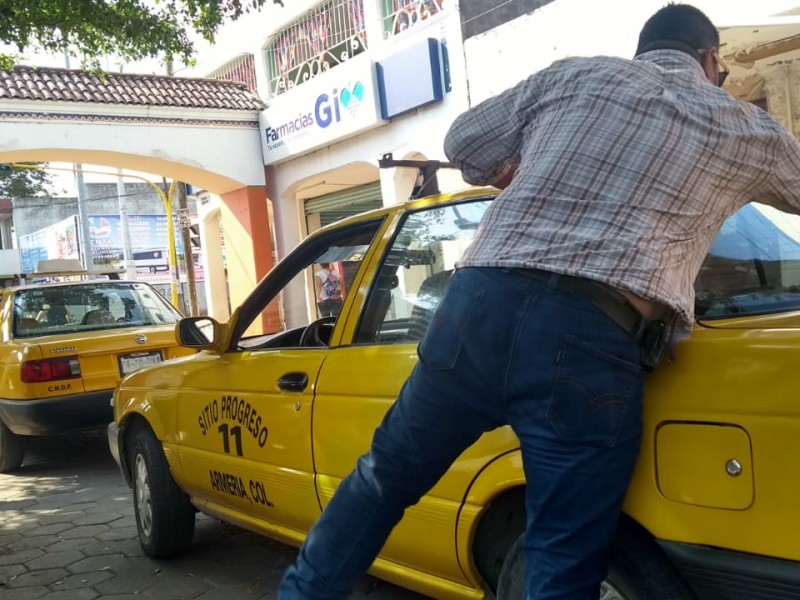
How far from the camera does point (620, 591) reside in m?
1.82

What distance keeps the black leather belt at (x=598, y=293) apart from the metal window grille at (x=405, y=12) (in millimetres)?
8449

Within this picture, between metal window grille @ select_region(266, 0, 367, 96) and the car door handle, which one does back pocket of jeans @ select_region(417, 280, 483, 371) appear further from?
metal window grille @ select_region(266, 0, 367, 96)

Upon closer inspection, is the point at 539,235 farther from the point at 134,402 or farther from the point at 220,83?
the point at 220,83

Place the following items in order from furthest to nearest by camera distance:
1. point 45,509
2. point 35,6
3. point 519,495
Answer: point 35,6 → point 45,509 → point 519,495

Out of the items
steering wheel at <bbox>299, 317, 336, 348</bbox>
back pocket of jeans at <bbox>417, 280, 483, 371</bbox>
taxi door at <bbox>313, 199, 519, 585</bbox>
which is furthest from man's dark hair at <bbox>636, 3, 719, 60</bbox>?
steering wheel at <bbox>299, 317, 336, 348</bbox>

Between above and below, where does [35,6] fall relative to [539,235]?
above

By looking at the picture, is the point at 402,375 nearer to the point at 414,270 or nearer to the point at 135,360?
the point at 414,270

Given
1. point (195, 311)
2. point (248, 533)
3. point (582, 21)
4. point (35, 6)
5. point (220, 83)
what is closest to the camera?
point (248, 533)

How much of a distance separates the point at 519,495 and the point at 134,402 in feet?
8.68

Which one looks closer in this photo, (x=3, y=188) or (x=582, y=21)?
(x=582, y=21)

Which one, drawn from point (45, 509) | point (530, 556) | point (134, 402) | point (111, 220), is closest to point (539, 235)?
point (530, 556)

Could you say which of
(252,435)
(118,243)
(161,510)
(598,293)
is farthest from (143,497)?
(118,243)

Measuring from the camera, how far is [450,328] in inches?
66.4

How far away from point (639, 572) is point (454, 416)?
0.59 m
